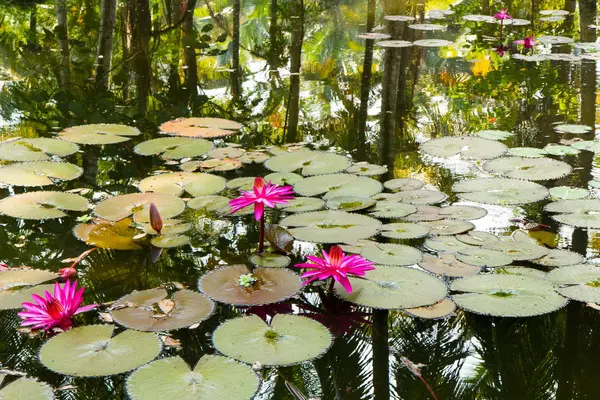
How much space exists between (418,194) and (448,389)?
1469mm

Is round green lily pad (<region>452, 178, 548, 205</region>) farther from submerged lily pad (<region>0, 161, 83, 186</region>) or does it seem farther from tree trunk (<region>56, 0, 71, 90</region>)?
tree trunk (<region>56, 0, 71, 90</region>)

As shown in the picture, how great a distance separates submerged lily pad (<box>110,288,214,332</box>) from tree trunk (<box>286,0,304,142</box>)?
2092 millimetres

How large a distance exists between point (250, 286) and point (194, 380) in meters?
0.56

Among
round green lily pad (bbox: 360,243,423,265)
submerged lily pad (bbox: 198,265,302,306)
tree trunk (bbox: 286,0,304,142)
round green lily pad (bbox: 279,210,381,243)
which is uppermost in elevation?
tree trunk (bbox: 286,0,304,142)

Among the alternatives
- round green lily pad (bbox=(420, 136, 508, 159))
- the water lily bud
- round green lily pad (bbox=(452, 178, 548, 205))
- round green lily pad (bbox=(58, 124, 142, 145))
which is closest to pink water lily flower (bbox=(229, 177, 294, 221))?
the water lily bud

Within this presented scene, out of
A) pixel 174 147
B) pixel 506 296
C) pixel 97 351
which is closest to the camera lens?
pixel 97 351

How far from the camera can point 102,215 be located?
282 cm

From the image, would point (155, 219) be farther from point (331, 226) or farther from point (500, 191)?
point (500, 191)

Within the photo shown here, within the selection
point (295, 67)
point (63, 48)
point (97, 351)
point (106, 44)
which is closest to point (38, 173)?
point (97, 351)

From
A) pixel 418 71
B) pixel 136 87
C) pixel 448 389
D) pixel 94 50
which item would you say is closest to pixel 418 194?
pixel 448 389

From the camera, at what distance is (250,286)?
87.1 inches

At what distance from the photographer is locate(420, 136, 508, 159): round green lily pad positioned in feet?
12.1

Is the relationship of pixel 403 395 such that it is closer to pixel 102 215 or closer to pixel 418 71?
pixel 102 215

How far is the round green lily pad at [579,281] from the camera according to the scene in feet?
7.05
